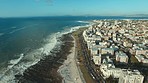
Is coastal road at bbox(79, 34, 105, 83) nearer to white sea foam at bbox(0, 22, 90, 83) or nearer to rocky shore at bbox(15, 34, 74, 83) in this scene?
rocky shore at bbox(15, 34, 74, 83)

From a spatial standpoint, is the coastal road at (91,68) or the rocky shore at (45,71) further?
the coastal road at (91,68)

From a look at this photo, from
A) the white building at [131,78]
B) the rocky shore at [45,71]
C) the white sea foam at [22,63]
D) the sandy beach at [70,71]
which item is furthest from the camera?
the white sea foam at [22,63]

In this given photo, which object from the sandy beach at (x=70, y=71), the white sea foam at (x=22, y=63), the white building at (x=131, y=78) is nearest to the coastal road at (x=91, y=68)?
the sandy beach at (x=70, y=71)

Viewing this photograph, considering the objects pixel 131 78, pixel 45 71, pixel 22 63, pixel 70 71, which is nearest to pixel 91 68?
pixel 70 71

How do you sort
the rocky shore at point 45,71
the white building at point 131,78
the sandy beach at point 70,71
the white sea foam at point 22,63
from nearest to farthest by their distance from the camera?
the white building at point 131,78
the rocky shore at point 45,71
the sandy beach at point 70,71
the white sea foam at point 22,63

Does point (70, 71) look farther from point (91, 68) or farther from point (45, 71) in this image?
point (45, 71)

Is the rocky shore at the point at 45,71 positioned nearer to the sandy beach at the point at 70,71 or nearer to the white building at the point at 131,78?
the sandy beach at the point at 70,71

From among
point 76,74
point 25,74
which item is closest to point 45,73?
point 25,74

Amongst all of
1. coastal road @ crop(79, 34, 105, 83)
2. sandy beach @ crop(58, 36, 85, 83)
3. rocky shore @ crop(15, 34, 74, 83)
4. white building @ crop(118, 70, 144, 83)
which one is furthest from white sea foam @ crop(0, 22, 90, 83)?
white building @ crop(118, 70, 144, 83)

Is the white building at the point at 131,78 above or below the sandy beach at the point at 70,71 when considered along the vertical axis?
above
